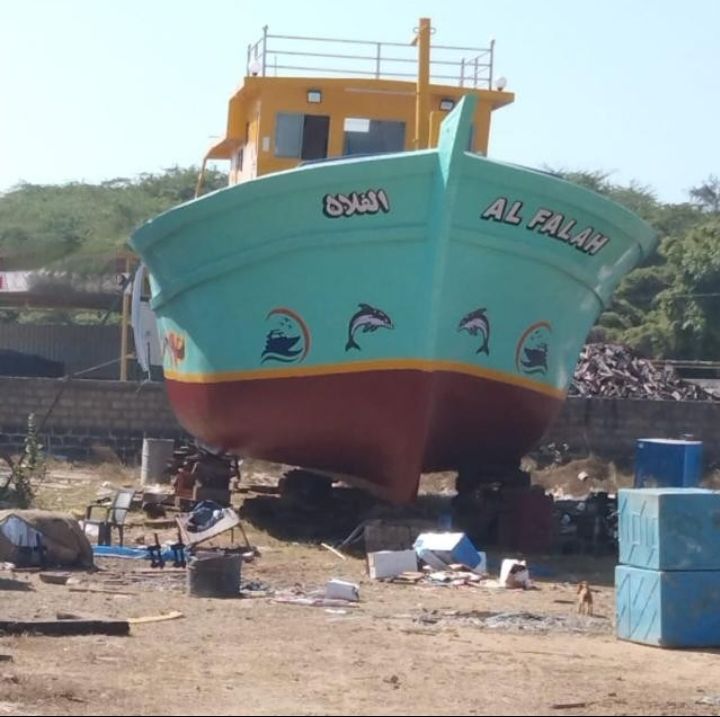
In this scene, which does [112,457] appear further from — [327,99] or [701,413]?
[701,413]

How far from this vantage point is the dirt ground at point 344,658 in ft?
25.2

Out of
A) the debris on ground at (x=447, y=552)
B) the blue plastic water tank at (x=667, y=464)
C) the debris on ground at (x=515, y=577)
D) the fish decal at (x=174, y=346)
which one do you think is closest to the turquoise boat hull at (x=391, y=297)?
the fish decal at (x=174, y=346)

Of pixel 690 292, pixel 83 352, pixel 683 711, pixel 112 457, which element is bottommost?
pixel 683 711

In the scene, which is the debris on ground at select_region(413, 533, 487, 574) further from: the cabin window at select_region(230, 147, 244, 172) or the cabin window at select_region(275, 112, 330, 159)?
the cabin window at select_region(230, 147, 244, 172)

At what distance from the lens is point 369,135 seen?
56.9 feet

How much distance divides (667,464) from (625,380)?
33.7 ft

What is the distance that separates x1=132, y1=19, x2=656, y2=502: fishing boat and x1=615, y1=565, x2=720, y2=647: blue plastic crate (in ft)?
13.8

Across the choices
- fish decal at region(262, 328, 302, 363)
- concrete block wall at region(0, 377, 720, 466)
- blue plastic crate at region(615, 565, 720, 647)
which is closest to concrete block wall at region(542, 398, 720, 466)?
concrete block wall at region(0, 377, 720, 466)

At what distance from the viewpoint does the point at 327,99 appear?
1730 centimetres

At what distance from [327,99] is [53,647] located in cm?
942

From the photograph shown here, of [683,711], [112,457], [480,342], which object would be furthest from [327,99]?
[683,711]

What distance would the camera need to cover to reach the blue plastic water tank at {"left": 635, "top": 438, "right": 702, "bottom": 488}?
1555 cm

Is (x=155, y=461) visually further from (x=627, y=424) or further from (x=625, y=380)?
(x=625, y=380)

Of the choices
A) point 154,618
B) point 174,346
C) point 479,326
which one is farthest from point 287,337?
point 154,618
